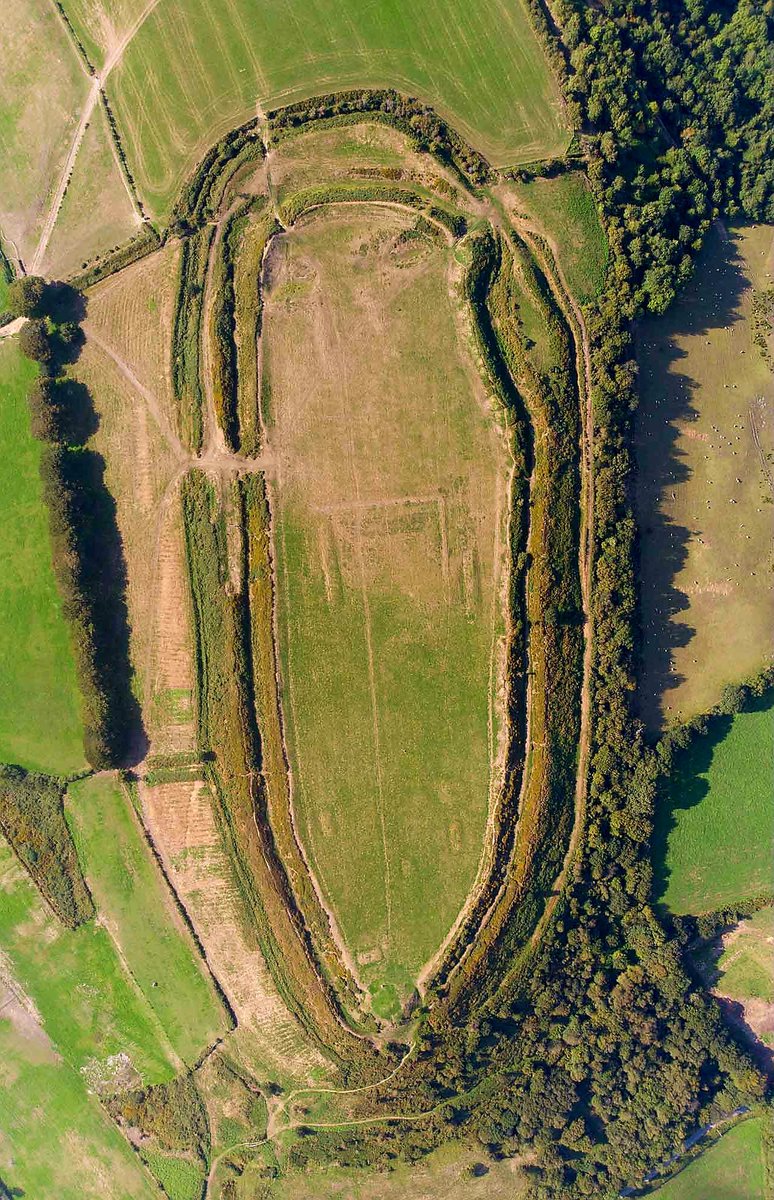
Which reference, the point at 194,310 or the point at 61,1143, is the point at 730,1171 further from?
the point at 194,310

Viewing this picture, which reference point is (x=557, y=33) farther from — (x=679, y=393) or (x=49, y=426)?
(x=49, y=426)

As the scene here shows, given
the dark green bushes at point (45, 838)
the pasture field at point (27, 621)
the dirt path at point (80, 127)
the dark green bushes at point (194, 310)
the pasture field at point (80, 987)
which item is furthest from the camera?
the pasture field at point (80, 987)

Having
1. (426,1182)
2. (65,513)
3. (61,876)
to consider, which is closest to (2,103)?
(65,513)

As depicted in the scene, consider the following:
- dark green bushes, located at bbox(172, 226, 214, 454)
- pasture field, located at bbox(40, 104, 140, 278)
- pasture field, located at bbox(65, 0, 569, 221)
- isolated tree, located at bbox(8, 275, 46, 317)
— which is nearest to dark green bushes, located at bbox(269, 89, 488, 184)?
pasture field, located at bbox(65, 0, 569, 221)

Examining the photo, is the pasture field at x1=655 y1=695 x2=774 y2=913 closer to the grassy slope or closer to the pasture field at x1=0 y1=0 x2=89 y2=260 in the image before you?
the grassy slope

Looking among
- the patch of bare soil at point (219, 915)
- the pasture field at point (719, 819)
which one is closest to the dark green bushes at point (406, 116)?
the pasture field at point (719, 819)

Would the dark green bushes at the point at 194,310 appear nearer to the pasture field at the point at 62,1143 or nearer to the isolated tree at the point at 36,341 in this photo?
the isolated tree at the point at 36,341
